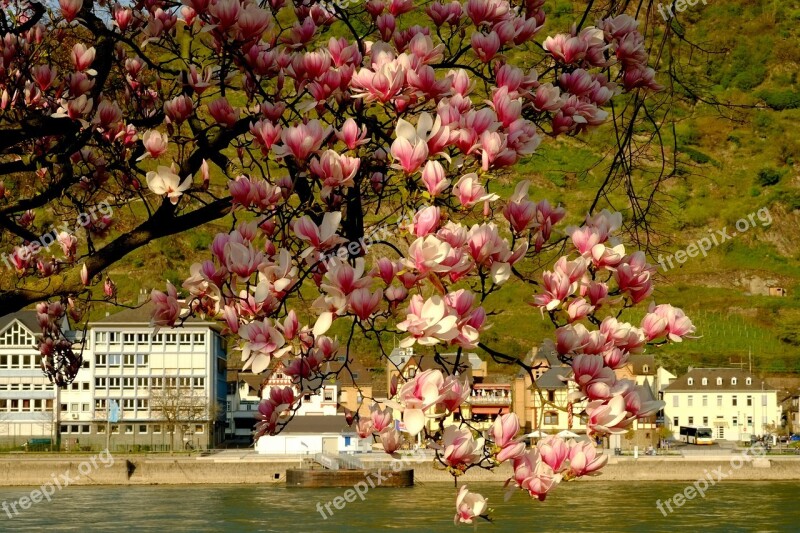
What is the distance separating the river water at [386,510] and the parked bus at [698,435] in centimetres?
2732

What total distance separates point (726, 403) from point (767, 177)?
96397 millimetres

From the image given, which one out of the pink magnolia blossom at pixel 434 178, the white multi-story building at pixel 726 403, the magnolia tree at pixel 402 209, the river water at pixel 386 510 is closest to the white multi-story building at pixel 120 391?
the river water at pixel 386 510

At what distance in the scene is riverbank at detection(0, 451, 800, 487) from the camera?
71688mm

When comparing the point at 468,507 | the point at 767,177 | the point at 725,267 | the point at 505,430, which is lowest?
the point at 468,507

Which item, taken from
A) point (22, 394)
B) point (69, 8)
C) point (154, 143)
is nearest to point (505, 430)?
point (154, 143)

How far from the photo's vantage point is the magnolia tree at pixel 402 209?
434cm

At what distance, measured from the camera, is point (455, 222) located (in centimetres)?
445

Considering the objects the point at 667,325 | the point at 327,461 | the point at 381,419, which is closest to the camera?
the point at 667,325

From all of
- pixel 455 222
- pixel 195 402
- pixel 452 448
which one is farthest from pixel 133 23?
pixel 195 402

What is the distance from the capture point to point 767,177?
196m

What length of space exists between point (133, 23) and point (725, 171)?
194m

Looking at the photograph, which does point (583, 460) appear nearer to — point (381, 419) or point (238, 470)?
point (381, 419)

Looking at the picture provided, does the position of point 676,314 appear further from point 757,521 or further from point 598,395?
point 757,521

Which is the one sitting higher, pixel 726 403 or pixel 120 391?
pixel 120 391
